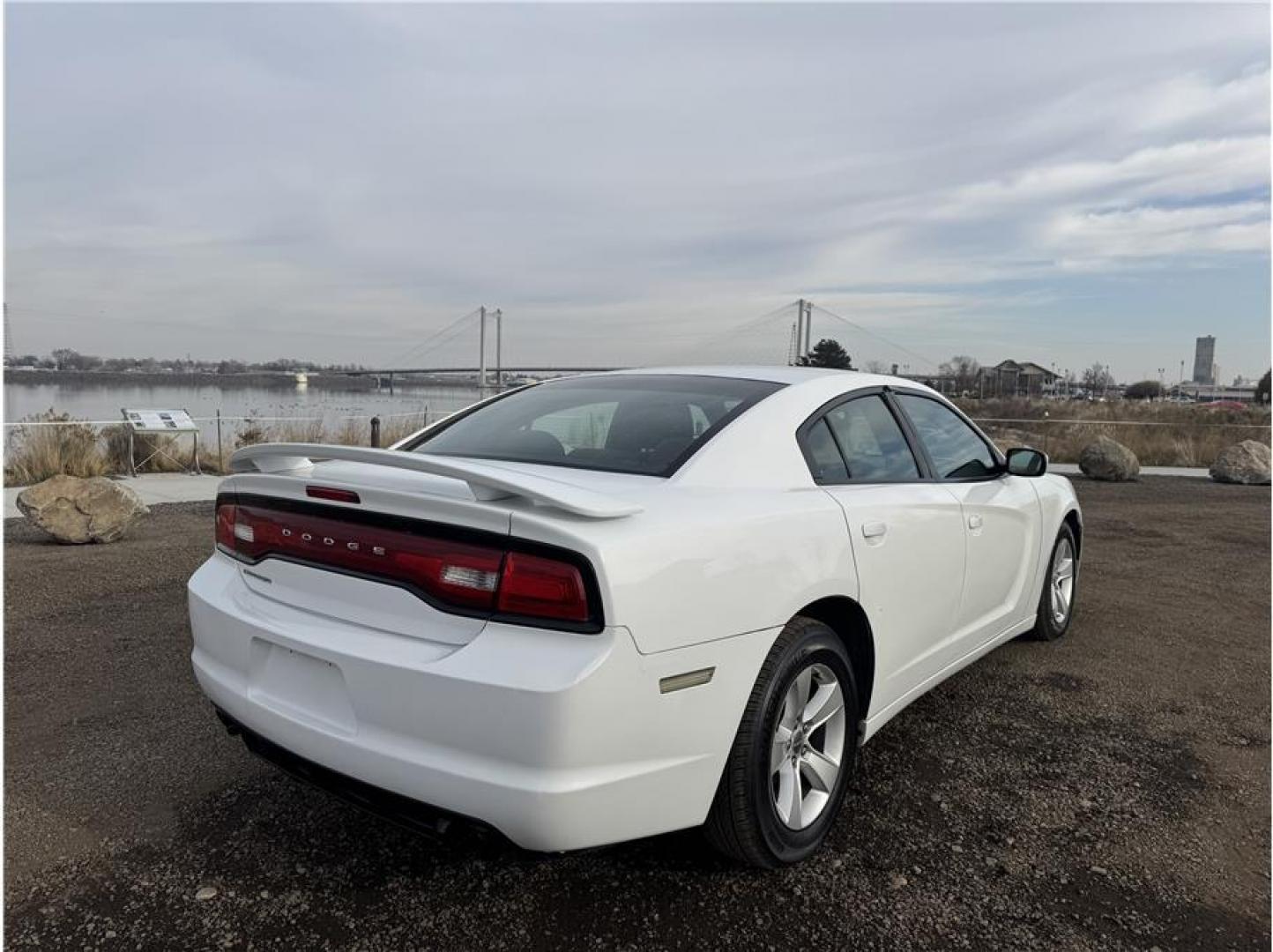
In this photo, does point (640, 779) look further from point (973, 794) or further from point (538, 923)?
point (973, 794)

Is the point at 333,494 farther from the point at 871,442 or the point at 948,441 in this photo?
the point at 948,441

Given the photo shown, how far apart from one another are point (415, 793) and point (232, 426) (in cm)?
1319

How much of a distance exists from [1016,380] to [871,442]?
56599mm

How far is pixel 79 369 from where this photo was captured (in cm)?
2162

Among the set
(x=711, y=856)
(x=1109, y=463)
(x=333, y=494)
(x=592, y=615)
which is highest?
(x=333, y=494)

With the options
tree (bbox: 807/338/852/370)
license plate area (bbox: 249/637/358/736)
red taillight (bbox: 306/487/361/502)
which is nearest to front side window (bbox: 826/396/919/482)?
red taillight (bbox: 306/487/361/502)

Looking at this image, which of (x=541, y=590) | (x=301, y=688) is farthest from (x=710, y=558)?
(x=301, y=688)

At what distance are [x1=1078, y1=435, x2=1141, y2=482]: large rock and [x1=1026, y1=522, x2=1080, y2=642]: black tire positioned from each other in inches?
381

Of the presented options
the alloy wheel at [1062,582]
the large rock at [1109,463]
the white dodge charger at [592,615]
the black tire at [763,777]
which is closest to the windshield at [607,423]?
the white dodge charger at [592,615]

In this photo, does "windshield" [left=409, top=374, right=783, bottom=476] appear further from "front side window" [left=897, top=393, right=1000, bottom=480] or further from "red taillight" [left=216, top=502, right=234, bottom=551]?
"front side window" [left=897, top=393, right=1000, bottom=480]

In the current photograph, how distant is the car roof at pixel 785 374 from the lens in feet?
10.7

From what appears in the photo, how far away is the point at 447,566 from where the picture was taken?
2.03 meters

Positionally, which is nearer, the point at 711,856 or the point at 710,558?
the point at 710,558

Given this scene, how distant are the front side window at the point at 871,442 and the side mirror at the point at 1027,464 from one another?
2.93ft
